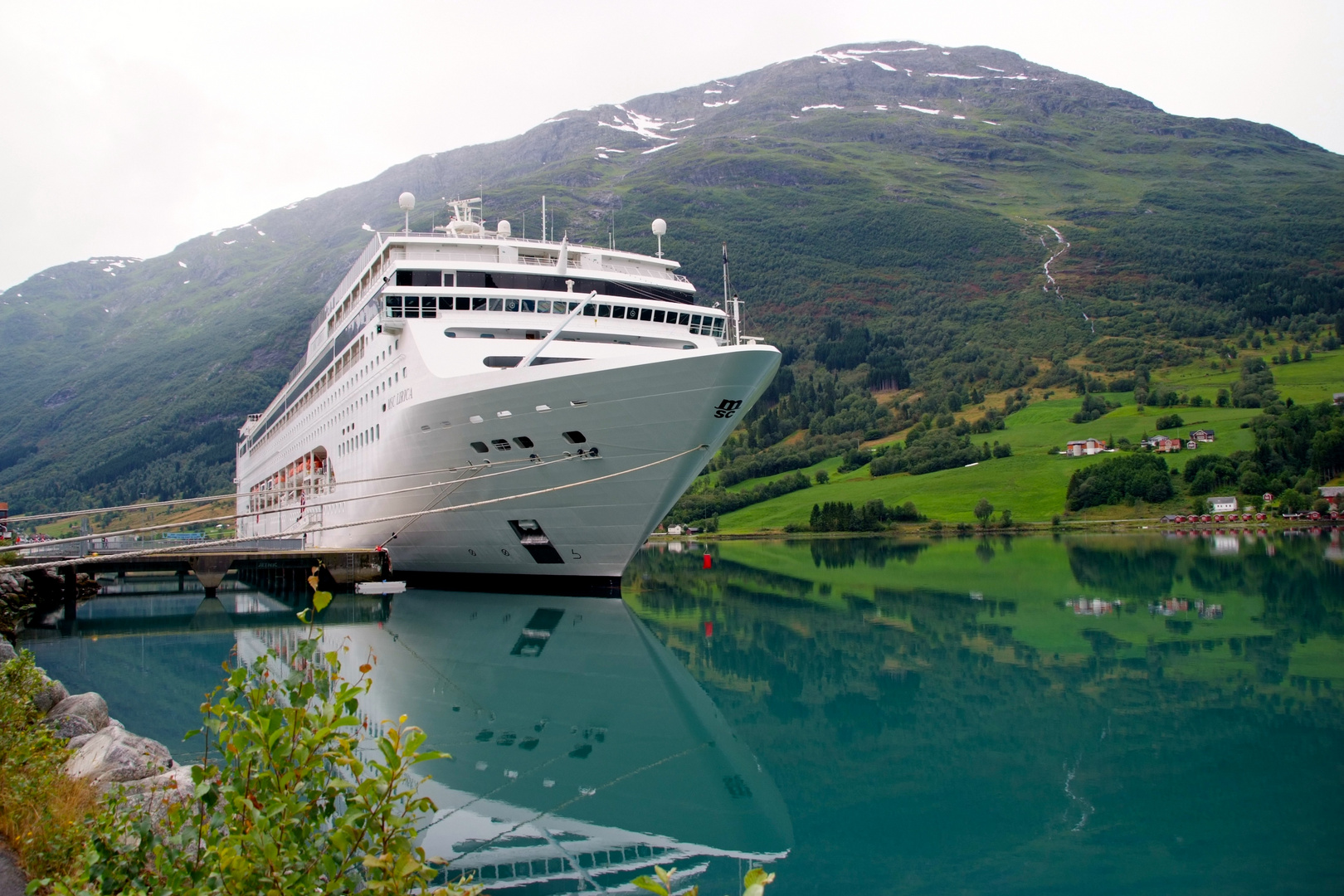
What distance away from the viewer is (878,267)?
189 metres

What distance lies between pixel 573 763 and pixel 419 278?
19.0 meters

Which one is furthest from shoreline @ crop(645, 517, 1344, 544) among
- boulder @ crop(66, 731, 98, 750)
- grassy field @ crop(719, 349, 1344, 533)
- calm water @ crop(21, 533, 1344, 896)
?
boulder @ crop(66, 731, 98, 750)

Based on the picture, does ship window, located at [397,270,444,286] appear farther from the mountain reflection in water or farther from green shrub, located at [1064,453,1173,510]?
green shrub, located at [1064,453,1173,510]

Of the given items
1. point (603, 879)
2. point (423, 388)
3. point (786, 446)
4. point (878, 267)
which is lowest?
point (786, 446)

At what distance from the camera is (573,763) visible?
1120cm

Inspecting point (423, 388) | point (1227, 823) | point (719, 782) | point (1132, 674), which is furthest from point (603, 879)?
point (423, 388)

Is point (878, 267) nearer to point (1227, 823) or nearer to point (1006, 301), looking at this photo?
point (1006, 301)

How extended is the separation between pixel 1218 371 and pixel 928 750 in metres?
128

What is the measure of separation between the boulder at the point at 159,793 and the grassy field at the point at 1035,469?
264 feet

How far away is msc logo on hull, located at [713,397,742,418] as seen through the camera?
2052 centimetres

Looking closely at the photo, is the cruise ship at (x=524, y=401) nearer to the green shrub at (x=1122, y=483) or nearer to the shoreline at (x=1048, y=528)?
the shoreline at (x=1048, y=528)

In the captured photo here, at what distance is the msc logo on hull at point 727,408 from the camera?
20.5 metres

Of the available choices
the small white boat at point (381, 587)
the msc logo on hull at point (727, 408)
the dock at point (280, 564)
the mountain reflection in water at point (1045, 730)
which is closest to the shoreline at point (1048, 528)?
the dock at point (280, 564)

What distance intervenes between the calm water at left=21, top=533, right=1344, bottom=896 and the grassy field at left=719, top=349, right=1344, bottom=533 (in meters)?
55.7
